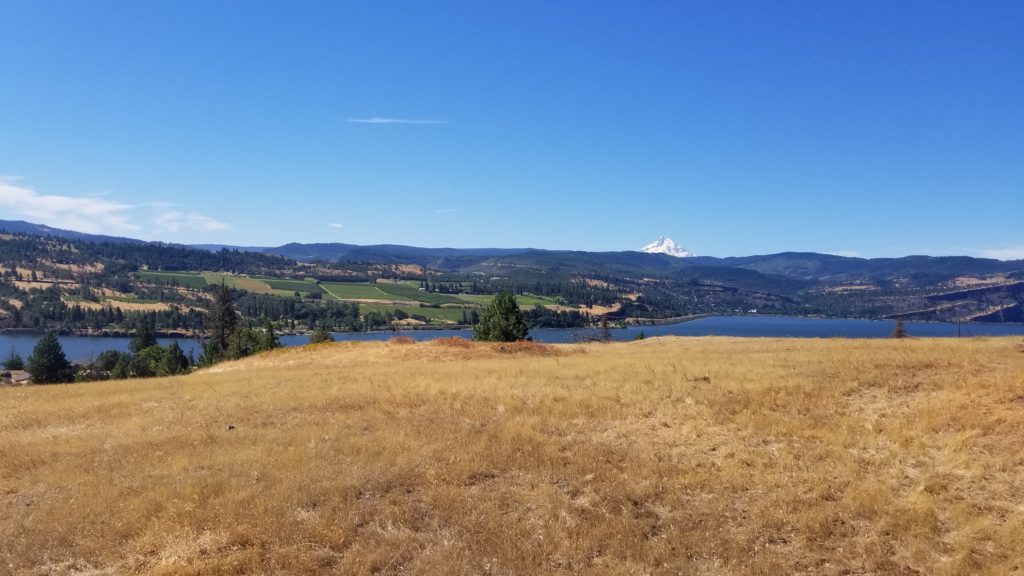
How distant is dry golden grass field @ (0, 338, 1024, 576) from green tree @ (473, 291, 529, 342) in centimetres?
4201

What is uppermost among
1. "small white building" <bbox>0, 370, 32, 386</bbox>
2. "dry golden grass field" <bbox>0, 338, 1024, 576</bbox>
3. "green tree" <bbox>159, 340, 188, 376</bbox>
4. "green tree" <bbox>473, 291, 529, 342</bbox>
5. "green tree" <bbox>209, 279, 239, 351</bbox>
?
"dry golden grass field" <bbox>0, 338, 1024, 576</bbox>

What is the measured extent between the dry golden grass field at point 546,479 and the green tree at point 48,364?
7279 centimetres

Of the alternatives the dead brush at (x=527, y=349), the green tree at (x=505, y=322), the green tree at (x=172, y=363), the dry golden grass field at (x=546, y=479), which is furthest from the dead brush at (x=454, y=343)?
the green tree at (x=172, y=363)

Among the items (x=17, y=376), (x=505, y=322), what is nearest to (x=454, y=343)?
(x=505, y=322)

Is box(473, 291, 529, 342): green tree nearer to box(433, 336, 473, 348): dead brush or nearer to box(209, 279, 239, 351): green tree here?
box(433, 336, 473, 348): dead brush

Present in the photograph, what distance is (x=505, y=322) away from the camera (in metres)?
63.6

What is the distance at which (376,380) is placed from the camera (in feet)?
81.7

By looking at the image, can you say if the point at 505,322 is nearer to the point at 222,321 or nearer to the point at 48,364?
the point at 222,321

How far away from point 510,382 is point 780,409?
1021 centimetres

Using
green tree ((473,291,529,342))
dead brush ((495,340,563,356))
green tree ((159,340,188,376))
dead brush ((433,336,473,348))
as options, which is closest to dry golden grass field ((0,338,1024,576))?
dead brush ((495,340,563,356))

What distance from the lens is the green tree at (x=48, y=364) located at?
76.4m

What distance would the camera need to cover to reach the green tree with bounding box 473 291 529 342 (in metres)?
63.4

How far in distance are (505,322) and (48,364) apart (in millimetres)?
66302

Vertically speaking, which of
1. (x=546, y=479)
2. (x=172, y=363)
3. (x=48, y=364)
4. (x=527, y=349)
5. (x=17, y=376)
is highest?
(x=546, y=479)
